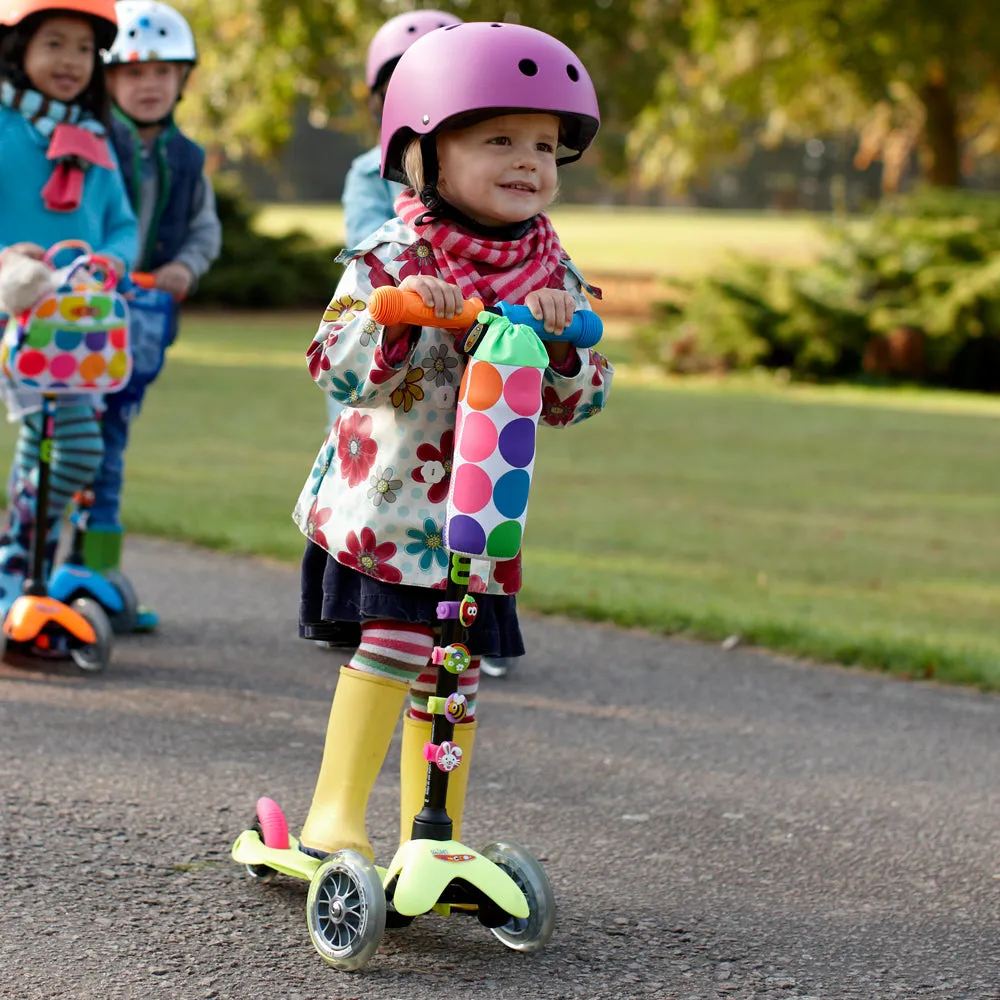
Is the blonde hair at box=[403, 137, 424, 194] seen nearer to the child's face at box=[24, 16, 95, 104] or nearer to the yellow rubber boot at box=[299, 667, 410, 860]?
the yellow rubber boot at box=[299, 667, 410, 860]

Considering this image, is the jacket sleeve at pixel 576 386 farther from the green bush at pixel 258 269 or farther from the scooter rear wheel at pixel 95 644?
the green bush at pixel 258 269

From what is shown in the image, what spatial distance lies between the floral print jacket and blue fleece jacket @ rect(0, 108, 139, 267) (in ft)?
7.33

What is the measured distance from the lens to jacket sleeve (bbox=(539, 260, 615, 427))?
314 centimetres

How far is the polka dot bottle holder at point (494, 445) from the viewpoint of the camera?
2869 millimetres

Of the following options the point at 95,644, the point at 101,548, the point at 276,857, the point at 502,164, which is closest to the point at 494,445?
the point at 502,164

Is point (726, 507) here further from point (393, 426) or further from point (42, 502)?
point (393, 426)

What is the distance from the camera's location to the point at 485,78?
2941 mm

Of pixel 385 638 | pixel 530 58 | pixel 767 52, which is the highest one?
pixel 767 52

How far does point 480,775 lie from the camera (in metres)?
4.19

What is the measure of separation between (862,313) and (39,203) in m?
14.4

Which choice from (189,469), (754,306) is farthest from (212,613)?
(754,306)

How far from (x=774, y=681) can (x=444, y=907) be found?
107 inches

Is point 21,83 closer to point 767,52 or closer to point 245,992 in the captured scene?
point 245,992

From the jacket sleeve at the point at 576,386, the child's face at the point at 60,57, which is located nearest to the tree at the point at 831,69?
the child's face at the point at 60,57
